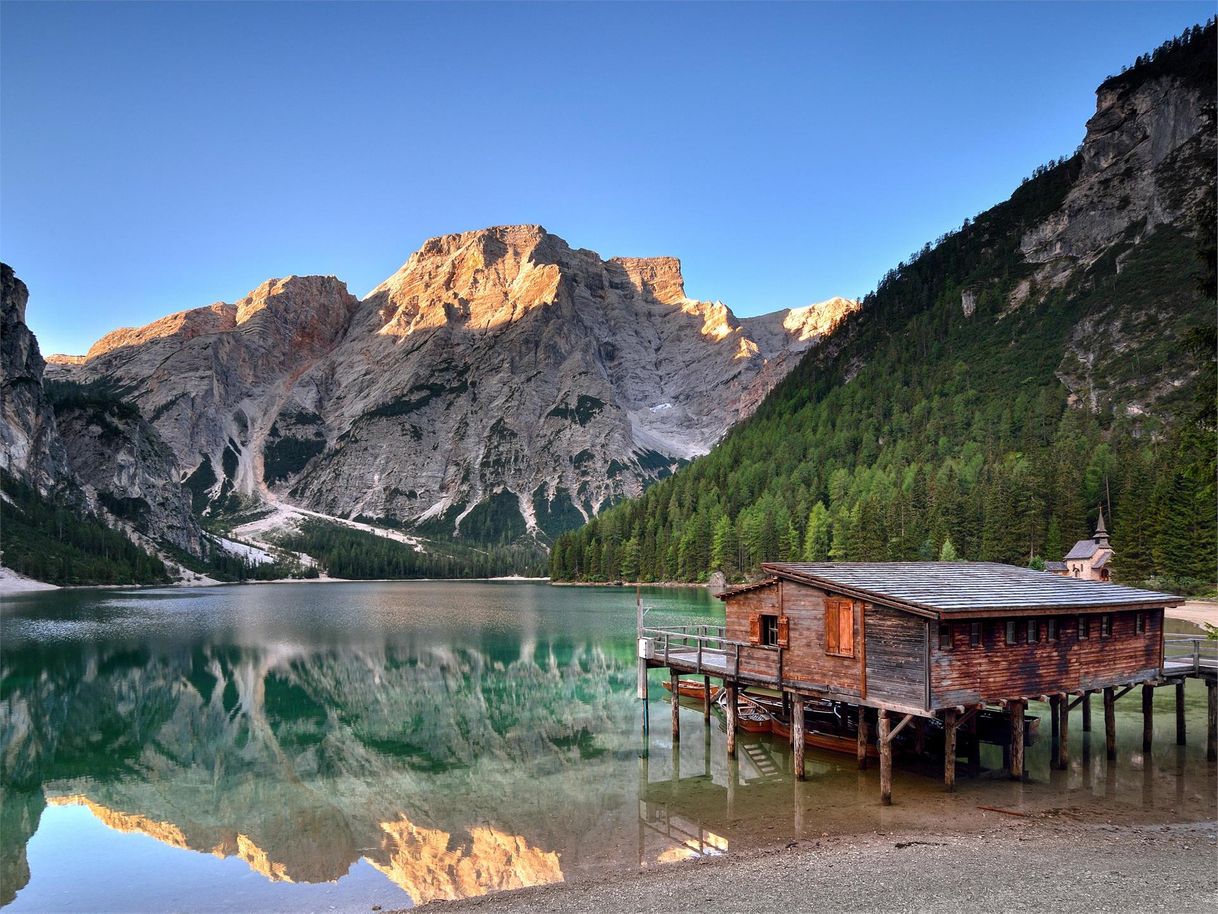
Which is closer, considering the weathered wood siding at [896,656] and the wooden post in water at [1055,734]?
the weathered wood siding at [896,656]

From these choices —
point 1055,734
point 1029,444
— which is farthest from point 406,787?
point 1029,444

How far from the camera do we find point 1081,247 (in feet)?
635

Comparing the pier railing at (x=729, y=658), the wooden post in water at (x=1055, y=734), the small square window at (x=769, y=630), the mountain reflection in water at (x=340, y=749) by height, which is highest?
the small square window at (x=769, y=630)

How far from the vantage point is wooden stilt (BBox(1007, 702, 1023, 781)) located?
2784cm

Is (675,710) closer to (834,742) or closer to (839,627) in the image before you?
(834,742)

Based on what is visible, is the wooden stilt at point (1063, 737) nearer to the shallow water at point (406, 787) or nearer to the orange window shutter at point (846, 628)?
the shallow water at point (406, 787)

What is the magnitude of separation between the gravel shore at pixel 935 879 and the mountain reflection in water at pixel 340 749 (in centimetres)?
247

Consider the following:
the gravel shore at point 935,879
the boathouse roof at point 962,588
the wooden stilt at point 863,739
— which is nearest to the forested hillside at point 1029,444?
the boathouse roof at point 962,588

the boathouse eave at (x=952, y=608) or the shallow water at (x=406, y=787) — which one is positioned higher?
the boathouse eave at (x=952, y=608)

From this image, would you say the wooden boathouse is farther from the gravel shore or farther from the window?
the gravel shore

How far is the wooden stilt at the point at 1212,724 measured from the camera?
31.6 meters

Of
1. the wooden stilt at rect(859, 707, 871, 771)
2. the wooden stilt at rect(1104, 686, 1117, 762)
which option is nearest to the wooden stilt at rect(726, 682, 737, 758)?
the wooden stilt at rect(859, 707, 871, 771)

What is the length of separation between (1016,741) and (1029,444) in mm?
125664

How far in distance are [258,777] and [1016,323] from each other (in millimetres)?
195438
